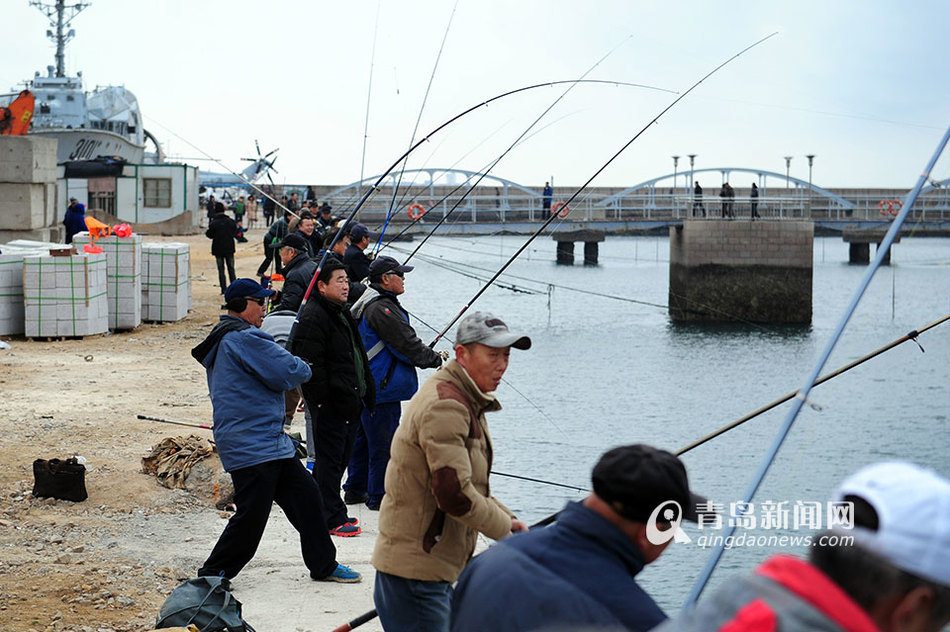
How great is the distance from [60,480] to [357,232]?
3191mm

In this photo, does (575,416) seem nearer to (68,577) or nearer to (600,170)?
(600,170)

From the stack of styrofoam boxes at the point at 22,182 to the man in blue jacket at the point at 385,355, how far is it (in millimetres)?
14141

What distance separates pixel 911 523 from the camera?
1.65 meters

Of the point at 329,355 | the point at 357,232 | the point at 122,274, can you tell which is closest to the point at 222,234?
the point at 122,274

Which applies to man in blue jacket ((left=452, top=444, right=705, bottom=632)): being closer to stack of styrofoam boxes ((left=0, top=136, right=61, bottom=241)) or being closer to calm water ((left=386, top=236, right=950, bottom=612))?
calm water ((left=386, top=236, right=950, bottom=612))

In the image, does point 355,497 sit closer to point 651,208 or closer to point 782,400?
point 782,400

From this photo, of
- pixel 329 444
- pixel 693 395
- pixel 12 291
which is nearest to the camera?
pixel 329 444

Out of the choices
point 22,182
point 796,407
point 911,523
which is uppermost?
point 22,182

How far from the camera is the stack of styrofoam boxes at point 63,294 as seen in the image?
1402 cm

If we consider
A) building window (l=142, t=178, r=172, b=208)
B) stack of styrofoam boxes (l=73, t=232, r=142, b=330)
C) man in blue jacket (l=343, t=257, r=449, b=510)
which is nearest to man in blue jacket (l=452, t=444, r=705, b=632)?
man in blue jacket (l=343, t=257, r=449, b=510)

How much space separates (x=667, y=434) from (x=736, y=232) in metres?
21.4

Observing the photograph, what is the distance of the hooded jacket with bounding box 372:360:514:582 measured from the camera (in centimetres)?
352

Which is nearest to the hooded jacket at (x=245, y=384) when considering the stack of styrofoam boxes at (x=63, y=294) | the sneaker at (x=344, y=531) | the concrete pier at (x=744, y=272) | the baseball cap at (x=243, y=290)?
the baseball cap at (x=243, y=290)

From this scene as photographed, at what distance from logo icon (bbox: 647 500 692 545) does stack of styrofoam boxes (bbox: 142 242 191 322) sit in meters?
14.6
